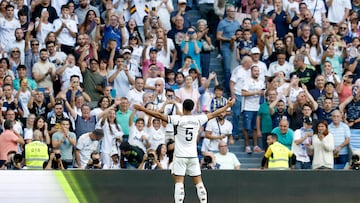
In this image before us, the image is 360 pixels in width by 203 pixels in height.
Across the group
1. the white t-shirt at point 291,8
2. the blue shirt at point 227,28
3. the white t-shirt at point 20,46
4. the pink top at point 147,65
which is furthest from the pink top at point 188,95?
the white t-shirt at point 291,8

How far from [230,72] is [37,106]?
5053 mm

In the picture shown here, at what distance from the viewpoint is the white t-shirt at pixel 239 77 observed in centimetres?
2528

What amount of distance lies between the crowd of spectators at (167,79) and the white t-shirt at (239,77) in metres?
0.03

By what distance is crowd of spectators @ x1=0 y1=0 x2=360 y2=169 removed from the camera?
23.1 m

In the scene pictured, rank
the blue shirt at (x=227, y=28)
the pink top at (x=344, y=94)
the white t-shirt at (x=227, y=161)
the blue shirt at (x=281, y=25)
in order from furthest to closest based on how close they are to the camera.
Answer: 1. the blue shirt at (x=281, y=25)
2. the blue shirt at (x=227, y=28)
3. the pink top at (x=344, y=94)
4. the white t-shirt at (x=227, y=161)

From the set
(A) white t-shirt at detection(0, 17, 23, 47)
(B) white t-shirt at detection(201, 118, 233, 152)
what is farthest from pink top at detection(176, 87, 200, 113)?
(A) white t-shirt at detection(0, 17, 23, 47)

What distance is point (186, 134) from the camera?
1880 cm

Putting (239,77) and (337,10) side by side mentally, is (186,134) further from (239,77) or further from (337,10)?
(337,10)

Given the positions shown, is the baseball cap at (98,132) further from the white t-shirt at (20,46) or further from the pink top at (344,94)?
the pink top at (344,94)

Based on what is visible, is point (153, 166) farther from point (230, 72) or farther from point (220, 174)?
point (230, 72)

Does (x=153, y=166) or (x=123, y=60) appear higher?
(x=123, y=60)

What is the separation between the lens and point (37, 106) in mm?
23797

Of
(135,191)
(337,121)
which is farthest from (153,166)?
(337,121)

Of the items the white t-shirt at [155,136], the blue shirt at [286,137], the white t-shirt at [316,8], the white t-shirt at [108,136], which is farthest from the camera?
the white t-shirt at [316,8]
